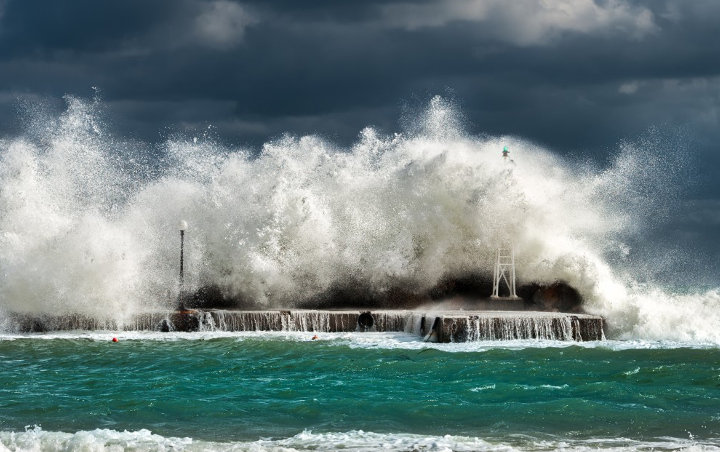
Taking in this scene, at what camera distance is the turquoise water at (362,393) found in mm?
9109

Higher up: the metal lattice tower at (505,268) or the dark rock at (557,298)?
the metal lattice tower at (505,268)

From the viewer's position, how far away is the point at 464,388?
1166 centimetres

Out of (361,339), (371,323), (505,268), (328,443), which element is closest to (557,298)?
(505,268)

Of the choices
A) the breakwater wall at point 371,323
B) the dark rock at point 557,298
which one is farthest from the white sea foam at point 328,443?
the dark rock at point 557,298

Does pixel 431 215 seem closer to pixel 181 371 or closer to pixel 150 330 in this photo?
pixel 150 330

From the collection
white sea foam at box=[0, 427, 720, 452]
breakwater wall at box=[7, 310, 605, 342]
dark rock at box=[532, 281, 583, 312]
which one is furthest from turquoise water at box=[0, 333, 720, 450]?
dark rock at box=[532, 281, 583, 312]

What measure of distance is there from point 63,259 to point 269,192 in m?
4.88

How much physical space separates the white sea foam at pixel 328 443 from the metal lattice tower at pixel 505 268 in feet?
33.6

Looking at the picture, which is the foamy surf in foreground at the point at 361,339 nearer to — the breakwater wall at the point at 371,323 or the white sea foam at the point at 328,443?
A: the breakwater wall at the point at 371,323

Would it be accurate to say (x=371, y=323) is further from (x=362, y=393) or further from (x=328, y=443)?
(x=328, y=443)

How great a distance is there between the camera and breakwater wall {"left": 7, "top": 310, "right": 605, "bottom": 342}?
16.3 meters

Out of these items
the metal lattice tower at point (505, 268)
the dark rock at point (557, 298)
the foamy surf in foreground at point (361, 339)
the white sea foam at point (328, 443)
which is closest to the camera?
the white sea foam at point (328, 443)

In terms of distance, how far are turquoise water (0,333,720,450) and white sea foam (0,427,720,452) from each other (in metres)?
0.03

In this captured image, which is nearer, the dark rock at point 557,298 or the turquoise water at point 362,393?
the turquoise water at point 362,393
